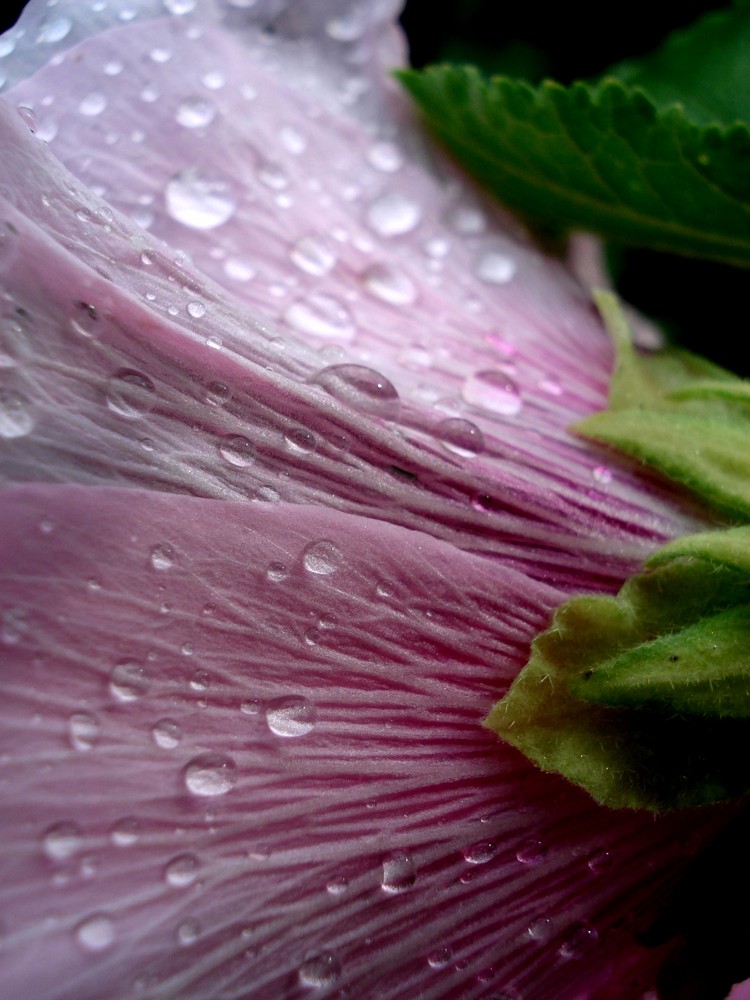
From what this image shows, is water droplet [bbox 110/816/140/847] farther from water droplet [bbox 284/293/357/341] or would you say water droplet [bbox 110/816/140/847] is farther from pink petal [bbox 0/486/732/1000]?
water droplet [bbox 284/293/357/341]

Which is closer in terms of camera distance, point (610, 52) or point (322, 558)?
point (322, 558)

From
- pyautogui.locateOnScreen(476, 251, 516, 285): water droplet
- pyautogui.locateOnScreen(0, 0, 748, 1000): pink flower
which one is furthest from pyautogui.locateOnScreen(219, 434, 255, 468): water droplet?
pyautogui.locateOnScreen(476, 251, 516, 285): water droplet

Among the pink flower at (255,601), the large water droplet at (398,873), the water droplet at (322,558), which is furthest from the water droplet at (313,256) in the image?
the large water droplet at (398,873)

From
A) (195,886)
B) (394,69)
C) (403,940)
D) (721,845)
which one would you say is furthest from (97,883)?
(394,69)

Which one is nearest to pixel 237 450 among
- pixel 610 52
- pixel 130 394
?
pixel 130 394

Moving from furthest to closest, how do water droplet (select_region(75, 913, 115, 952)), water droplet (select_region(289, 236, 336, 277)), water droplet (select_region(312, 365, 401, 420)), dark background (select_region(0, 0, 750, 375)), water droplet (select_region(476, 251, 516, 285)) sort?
dark background (select_region(0, 0, 750, 375))
water droplet (select_region(476, 251, 516, 285))
water droplet (select_region(289, 236, 336, 277))
water droplet (select_region(312, 365, 401, 420))
water droplet (select_region(75, 913, 115, 952))

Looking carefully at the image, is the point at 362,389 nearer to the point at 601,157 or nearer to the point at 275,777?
the point at 275,777

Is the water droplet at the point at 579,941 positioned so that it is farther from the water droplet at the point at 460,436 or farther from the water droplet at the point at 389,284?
the water droplet at the point at 389,284
